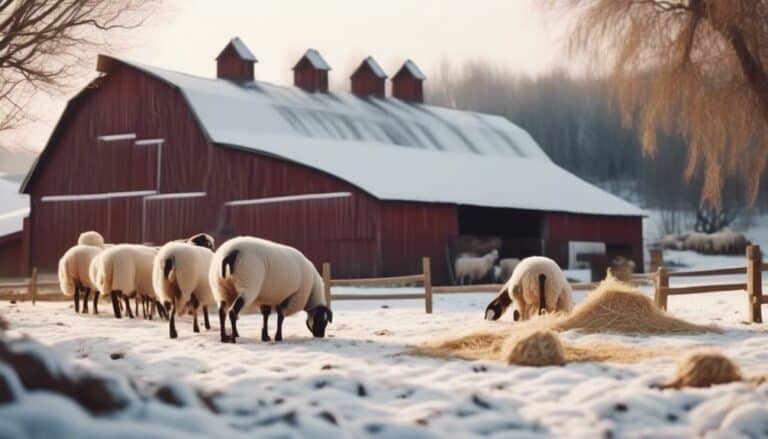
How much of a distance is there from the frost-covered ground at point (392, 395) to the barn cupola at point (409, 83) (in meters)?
34.9

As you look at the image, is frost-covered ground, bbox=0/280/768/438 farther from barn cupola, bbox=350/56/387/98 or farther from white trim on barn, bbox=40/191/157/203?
barn cupola, bbox=350/56/387/98

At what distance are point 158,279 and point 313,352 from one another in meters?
3.79

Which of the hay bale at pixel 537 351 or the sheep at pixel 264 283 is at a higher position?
the sheep at pixel 264 283

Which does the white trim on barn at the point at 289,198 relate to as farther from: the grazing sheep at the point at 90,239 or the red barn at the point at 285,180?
the grazing sheep at the point at 90,239

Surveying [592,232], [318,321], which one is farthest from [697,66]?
[592,232]

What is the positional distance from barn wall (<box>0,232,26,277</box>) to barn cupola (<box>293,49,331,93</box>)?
41.6 feet

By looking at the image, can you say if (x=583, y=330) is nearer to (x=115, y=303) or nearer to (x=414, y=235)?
(x=115, y=303)

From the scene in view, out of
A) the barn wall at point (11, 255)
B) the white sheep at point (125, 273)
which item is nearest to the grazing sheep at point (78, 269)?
the white sheep at point (125, 273)

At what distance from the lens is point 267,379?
7.55 m

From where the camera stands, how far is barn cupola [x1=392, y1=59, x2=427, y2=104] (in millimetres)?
45594

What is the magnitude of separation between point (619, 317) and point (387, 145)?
24.7m

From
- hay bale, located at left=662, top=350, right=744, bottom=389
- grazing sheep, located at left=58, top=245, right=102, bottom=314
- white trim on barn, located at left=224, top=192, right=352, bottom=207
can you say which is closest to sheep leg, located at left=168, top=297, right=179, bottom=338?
grazing sheep, located at left=58, top=245, right=102, bottom=314

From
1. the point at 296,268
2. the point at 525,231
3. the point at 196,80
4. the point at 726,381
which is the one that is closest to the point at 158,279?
the point at 296,268

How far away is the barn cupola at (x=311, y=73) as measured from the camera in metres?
41.1
